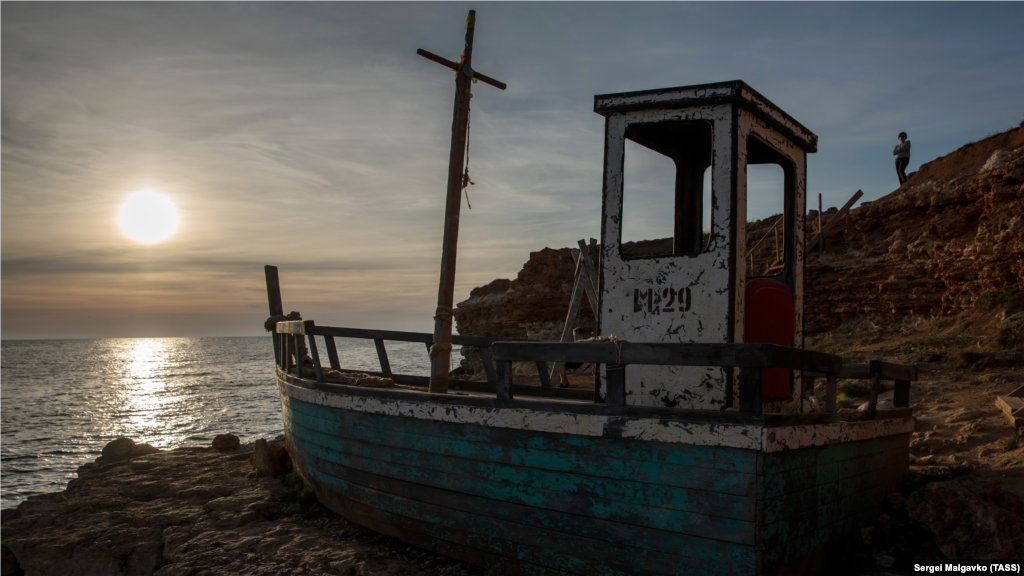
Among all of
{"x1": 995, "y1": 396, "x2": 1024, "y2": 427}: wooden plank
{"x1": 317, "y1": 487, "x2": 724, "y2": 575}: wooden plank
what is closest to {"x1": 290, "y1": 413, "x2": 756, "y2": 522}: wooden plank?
{"x1": 317, "y1": 487, "x2": 724, "y2": 575}: wooden plank

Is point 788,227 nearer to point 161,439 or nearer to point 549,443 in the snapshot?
point 549,443

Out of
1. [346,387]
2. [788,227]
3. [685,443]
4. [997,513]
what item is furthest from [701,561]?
[346,387]

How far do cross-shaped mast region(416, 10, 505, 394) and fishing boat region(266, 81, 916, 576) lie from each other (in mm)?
800

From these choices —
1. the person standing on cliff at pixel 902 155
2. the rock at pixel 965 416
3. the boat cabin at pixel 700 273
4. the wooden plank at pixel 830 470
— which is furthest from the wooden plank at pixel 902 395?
the person standing on cliff at pixel 902 155

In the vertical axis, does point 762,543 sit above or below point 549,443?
below

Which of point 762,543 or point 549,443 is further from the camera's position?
point 549,443

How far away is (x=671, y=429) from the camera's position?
3.35 meters

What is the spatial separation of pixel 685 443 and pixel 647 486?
344 millimetres

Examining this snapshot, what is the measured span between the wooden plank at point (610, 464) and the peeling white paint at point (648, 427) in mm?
95

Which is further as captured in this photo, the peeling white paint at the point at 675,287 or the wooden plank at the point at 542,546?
the peeling white paint at the point at 675,287

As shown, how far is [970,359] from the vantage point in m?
11.2

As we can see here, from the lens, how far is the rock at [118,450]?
1134 centimetres

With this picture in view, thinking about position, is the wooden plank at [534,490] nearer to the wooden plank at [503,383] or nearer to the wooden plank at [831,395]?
the wooden plank at [503,383]

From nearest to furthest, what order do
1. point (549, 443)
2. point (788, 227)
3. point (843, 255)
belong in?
point (549, 443) < point (788, 227) < point (843, 255)
